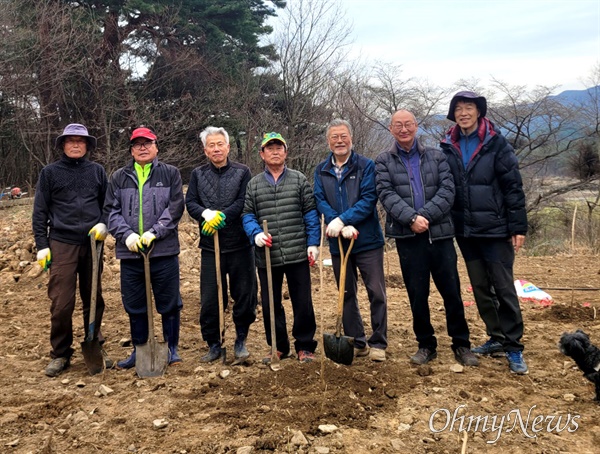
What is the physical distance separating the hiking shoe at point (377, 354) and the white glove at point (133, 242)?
2145mm

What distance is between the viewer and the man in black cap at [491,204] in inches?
147

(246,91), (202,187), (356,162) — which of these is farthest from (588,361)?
(246,91)

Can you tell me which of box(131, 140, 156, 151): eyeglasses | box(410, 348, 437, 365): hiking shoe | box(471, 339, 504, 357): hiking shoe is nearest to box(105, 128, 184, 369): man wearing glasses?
box(131, 140, 156, 151): eyeglasses

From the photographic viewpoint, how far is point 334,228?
12.7ft

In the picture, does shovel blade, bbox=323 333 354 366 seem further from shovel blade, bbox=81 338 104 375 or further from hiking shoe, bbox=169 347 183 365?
shovel blade, bbox=81 338 104 375

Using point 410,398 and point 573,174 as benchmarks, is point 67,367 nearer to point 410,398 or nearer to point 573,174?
point 410,398

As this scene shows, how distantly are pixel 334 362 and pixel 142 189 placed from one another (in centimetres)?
217

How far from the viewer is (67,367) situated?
420 centimetres

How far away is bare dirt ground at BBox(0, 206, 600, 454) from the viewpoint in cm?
278

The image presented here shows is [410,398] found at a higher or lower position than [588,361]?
lower

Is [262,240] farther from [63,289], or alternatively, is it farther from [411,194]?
[63,289]

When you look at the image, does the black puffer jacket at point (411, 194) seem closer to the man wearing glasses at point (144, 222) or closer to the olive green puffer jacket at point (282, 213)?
the olive green puffer jacket at point (282, 213)

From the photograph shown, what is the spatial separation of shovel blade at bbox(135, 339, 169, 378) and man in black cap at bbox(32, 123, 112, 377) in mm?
490

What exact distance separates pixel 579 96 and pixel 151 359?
72.9 ft
